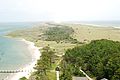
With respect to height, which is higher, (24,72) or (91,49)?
(91,49)

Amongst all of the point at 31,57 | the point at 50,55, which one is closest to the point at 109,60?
the point at 50,55

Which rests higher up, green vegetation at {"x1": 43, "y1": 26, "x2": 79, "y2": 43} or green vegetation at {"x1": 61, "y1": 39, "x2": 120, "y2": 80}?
green vegetation at {"x1": 61, "y1": 39, "x2": 120, "y2": 80}

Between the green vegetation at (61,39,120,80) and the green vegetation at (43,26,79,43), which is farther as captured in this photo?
the green vegetation at (43,26,79,43)

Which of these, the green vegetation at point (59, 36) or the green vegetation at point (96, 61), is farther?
the green vegetation at point (59, 36)

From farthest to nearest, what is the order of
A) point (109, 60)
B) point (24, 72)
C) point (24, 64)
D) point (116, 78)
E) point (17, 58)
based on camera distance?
point (17, 58), point (24, 64), point (24, 72), point (109, 60), point (116, 78)

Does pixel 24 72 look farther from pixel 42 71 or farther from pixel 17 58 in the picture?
pixel 17 58

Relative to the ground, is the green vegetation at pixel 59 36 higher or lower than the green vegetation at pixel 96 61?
lower

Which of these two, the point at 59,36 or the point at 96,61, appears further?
the point at 59,36

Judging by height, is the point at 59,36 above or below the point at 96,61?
below
